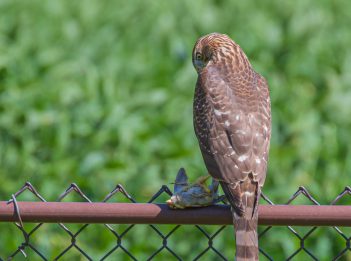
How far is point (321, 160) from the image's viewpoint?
702 cm

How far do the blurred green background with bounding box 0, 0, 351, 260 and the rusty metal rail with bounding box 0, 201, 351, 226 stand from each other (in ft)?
7.63

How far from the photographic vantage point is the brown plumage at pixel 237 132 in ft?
13.6

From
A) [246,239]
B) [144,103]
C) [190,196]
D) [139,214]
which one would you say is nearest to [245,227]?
[246,239]

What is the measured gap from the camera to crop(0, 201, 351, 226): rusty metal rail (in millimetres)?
3834

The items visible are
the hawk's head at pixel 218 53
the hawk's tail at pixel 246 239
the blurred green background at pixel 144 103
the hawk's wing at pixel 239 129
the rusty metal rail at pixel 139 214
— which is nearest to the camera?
the rusty metal rail at pixel 139 214

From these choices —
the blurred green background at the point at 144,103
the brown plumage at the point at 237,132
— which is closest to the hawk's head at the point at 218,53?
the brown plumage at the point at 237,132

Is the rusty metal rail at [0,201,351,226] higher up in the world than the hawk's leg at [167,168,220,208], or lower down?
lower down

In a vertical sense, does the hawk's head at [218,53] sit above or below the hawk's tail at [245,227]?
above

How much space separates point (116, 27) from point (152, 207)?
5.06m

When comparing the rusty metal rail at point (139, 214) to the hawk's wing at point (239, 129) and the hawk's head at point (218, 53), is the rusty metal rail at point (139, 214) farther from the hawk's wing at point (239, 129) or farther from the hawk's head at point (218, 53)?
the hawk's head at point (218, 53)

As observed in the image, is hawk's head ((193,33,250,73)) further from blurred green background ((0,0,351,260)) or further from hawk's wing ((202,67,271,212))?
blurred green background ((0,0,351,260))

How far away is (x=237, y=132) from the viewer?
479 cm

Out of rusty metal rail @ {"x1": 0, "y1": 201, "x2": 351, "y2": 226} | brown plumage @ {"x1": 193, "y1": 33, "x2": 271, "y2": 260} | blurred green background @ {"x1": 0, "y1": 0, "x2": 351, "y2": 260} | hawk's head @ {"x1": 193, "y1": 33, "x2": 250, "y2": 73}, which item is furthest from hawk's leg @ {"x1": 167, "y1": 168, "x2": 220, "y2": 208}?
blurred green background @ {"x1": 0, "y1": 0, "x2": 351, "y2": 260}

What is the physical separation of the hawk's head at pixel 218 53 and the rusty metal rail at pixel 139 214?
1.77 metres
